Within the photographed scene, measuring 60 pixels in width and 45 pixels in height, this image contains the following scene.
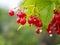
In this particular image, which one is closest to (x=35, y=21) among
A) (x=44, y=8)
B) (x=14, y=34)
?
(x=44, y=8)

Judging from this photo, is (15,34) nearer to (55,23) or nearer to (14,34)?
(14,34)

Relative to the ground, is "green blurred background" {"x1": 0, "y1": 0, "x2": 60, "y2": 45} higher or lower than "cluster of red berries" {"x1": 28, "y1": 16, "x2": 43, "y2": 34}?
lower

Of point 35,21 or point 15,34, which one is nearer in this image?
point 35,21

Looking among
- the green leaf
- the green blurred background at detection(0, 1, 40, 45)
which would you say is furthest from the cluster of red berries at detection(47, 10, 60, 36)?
the green blurred background at detection(0, 1, 40, 45)

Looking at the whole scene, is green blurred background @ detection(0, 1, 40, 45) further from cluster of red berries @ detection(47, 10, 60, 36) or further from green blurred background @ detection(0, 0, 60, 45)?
cluster of red berries @ detection(47, 10, 60, 36)

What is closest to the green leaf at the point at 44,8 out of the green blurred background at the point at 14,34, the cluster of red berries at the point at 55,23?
the cluster of red berries at the point at 55,23

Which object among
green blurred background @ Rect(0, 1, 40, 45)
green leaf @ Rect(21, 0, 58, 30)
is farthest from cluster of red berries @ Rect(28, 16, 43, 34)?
green blurred background @ Rect(0, 1, 40, 45)

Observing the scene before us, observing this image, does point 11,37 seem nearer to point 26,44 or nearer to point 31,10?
point 26,44

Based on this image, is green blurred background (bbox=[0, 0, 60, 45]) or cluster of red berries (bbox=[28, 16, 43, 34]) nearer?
cluster of red berries (bbox=[28, 16, 43, 34])
